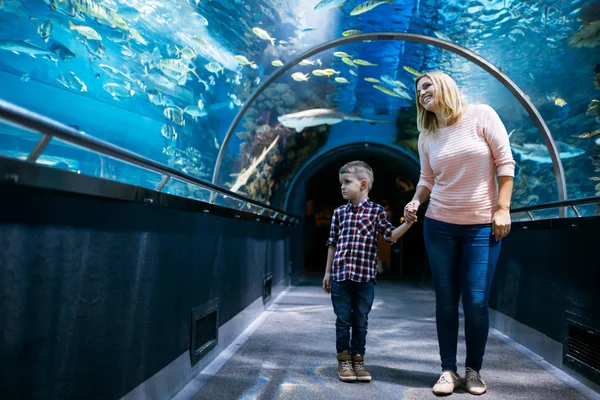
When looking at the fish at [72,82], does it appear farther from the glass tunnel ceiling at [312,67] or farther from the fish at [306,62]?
the fish at [306,62]

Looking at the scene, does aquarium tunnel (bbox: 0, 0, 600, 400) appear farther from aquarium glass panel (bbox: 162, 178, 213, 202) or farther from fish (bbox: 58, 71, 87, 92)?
fish (bbox: 58, 71, 87, 92)

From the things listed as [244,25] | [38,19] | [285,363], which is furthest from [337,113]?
[38,19]

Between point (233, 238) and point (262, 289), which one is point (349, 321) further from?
point (262, 289)

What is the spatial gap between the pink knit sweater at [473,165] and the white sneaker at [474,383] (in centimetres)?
98

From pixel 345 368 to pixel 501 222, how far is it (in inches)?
58.5

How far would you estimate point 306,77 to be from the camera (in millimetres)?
9398

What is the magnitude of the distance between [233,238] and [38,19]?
16094 mm

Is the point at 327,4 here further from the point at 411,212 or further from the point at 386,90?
the point at 411,212

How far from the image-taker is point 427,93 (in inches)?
130

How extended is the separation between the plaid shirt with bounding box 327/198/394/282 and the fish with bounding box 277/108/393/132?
264 inches

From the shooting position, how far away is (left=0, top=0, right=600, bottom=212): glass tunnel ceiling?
7.89 m

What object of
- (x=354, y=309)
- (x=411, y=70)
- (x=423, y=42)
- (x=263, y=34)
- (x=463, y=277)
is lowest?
(x=354, y=309)

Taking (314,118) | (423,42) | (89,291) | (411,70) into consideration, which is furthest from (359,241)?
(314,118)

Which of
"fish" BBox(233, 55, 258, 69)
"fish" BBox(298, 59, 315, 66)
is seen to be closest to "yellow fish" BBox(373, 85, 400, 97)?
"fish" BBox(298, 59, 315, 66)
